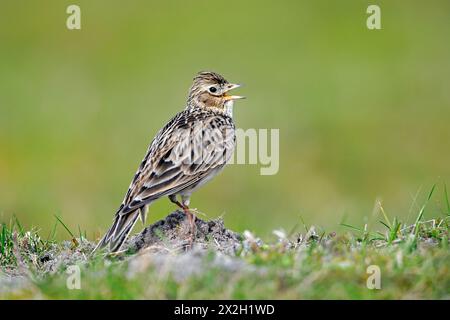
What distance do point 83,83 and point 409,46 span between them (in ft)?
38.7

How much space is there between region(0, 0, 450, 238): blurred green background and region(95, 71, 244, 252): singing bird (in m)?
5.30

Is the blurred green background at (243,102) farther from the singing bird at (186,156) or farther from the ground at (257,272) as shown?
the ground at (257,272)

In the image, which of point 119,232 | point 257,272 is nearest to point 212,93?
point 119,232

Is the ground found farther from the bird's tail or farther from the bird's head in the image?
the bird's head

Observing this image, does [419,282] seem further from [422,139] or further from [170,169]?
[422,139]

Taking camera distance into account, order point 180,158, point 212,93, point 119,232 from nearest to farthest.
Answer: point 119,232
point 180,158
point 212,93

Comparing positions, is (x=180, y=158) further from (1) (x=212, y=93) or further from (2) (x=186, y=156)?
(1) (x=212, y=93)

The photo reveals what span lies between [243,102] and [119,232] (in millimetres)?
17852

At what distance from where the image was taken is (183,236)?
952 centimetres

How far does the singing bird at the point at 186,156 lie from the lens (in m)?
9.60

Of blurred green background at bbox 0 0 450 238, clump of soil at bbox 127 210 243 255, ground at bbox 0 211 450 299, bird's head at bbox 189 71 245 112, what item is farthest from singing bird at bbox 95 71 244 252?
blurred green background at bbox 0 0 450 238

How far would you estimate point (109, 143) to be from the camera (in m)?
25.4

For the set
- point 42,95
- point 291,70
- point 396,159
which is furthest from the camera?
point 291,70
